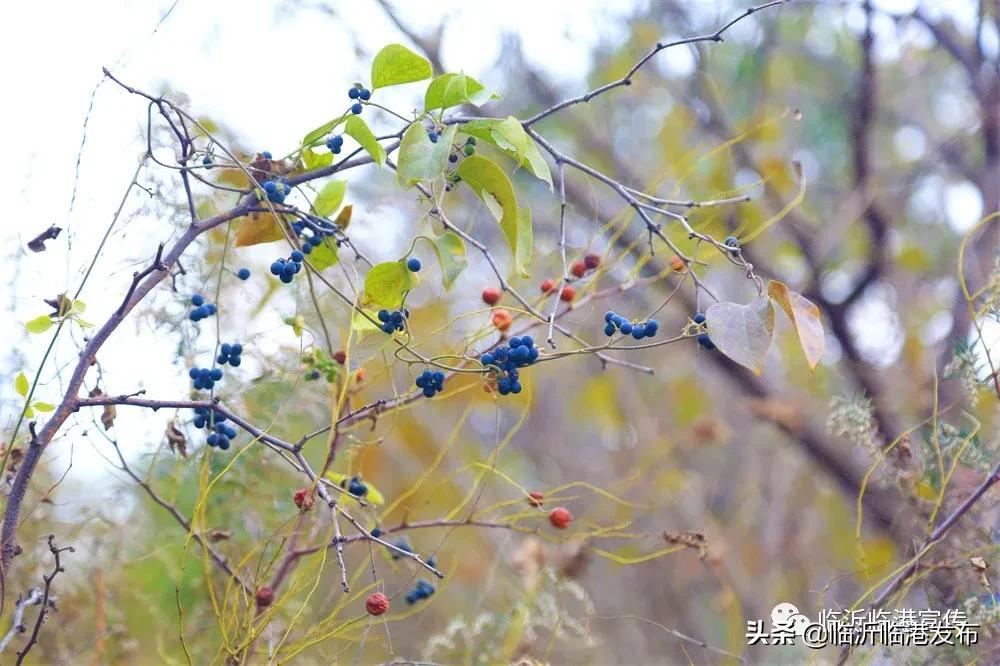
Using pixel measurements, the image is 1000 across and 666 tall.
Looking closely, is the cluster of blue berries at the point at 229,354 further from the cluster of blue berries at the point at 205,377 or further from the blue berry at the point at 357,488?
the blue berry at the point at 357,488

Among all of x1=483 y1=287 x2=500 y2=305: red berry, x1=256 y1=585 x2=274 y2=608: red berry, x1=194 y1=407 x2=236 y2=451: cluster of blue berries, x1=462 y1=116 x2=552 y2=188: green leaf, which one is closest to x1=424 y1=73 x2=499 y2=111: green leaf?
x1=462 y1=116 x2=552 y2=188: green leaf

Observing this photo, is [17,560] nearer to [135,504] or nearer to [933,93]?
[135,504]

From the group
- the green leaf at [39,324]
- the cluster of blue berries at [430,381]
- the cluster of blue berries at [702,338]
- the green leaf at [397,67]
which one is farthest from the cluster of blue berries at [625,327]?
the green leaf at [39,324]

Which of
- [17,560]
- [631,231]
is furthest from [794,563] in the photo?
[17,560]

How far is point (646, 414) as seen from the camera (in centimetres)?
265

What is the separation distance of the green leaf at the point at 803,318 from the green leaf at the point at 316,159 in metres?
0.42

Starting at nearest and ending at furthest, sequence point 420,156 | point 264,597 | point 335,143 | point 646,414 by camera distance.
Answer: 1. point 420,156
2. point 335,143
3. point 264,597
4. point 646,414

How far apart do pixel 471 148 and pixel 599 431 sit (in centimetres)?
236

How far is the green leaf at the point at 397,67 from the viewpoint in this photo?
74 cm

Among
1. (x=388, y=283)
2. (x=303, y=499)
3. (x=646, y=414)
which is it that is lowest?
(x=303, y=499)

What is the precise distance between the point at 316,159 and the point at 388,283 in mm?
164

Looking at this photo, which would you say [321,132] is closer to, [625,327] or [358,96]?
[358,96]

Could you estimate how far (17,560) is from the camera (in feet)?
3.60

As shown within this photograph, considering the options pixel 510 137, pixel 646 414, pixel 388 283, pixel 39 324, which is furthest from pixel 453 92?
pixel 646 414
